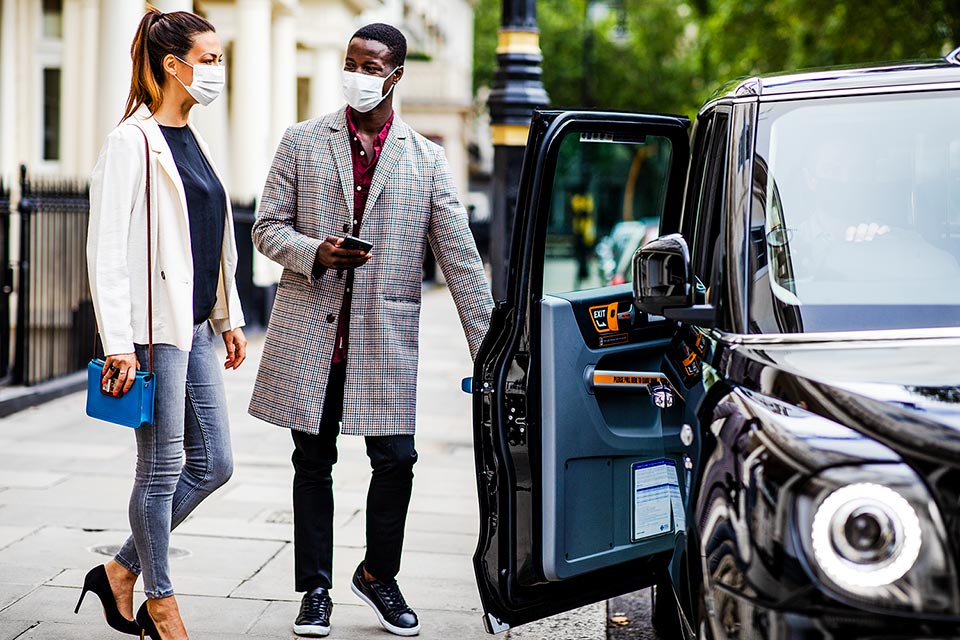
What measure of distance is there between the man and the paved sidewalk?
494 mm

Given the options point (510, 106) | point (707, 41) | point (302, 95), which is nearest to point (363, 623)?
point (510, 106)

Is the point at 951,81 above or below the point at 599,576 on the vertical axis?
above

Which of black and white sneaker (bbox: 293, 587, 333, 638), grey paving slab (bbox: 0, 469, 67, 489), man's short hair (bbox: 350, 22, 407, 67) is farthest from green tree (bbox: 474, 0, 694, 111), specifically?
black and white sneaker (bbox: 293, 587, 333, 638)

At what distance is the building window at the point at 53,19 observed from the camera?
15.6m

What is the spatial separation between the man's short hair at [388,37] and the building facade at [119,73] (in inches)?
329

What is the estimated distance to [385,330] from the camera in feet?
14.2

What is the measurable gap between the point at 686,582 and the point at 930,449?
37.5 inches

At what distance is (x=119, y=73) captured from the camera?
12.3 metres

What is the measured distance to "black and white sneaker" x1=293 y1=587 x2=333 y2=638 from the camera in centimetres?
436

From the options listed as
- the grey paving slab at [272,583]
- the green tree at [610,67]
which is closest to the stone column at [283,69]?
the grey paving slab at [272,583]

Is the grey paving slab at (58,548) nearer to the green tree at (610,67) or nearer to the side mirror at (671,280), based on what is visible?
the side mirror at (671,280)

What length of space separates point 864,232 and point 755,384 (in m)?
0.73

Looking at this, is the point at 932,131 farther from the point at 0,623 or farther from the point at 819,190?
the point at 0,623

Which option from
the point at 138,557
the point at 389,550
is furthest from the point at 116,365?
the point at 389,550
